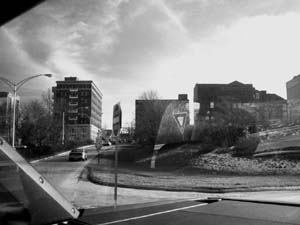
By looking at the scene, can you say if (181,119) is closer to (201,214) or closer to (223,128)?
(223,128)

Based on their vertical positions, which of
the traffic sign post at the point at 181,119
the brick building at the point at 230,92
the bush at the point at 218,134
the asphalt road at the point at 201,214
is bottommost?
the asphalt road at the point at 201,214

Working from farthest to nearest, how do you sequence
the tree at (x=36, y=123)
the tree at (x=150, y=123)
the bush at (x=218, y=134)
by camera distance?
the bush at (x=218, y=134) → the tree at (x=150, y=123) → the tree at (x=36, y=123)

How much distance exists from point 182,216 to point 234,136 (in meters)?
21.1

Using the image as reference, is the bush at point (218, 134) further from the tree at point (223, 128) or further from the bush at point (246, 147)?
the bush at point (246, 147)

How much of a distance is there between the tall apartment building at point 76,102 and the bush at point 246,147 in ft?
59.9

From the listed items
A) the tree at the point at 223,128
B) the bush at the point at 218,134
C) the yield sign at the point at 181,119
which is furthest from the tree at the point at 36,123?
the bush at the point at 218,134

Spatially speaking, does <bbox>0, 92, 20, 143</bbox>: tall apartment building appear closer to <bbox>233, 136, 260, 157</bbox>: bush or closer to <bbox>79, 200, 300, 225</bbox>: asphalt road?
<bbox>79, 200, 300, 225</bbox>: asphalt road

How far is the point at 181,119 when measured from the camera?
2405 cm

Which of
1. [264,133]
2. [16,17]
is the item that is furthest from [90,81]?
[264,133]

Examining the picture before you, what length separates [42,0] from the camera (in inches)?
112

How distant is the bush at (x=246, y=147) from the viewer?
2192 centimetres

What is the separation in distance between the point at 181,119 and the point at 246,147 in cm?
536

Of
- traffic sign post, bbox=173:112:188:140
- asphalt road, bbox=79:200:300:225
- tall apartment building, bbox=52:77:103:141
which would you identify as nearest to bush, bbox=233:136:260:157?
traffic sign post, bbox=173:112:188:140

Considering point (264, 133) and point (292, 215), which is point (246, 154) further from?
point (292, 215)
